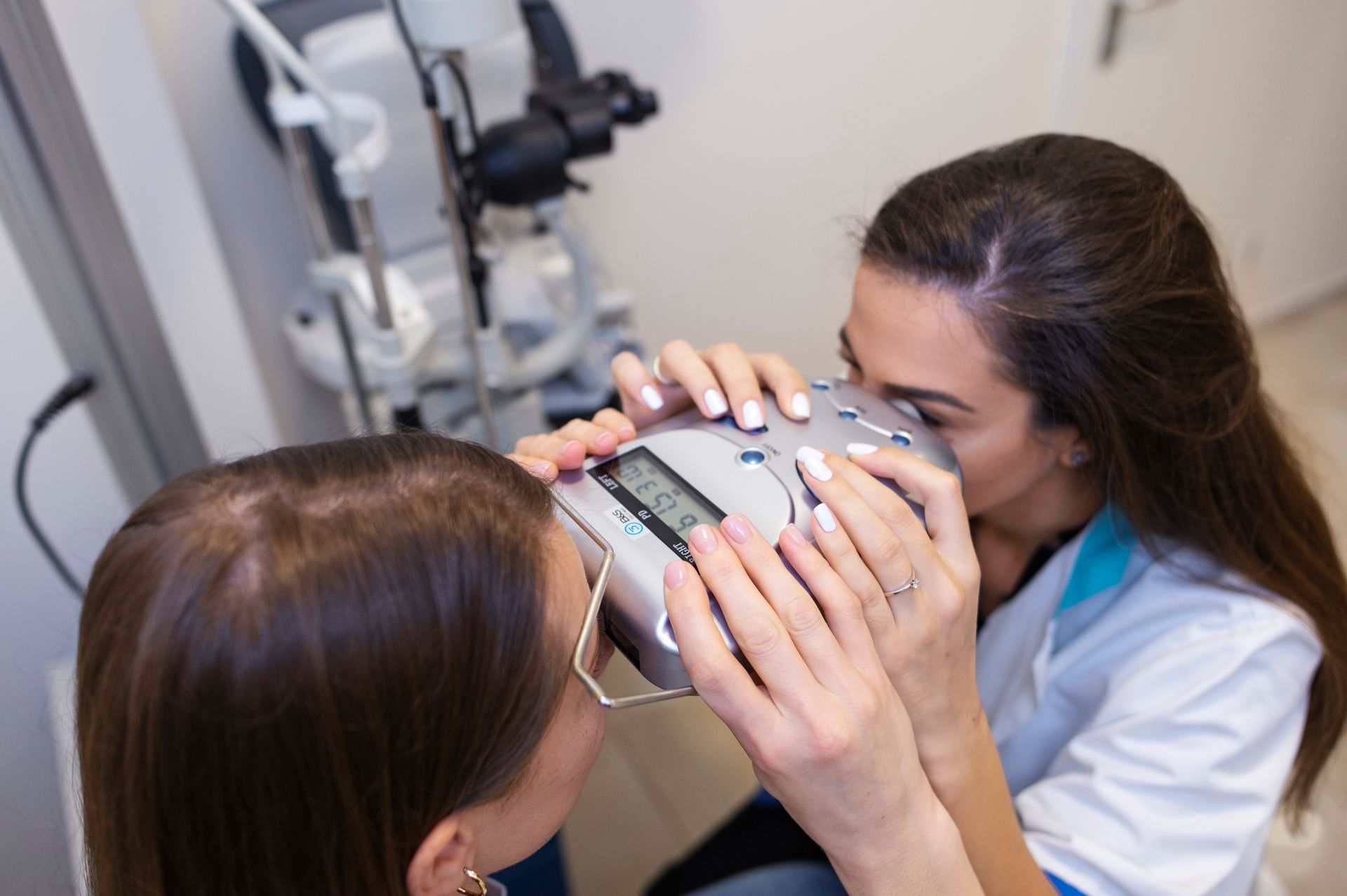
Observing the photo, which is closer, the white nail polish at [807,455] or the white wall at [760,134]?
the white nail polish at [807,455]

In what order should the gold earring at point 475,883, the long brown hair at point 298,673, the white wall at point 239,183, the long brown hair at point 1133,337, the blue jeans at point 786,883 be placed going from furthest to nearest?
the white wall at point 239,183
the blue jeans at point 786,883
the long brown hair at point 1133,337
the gold earring at point 475,883
the long brown hair at point 298,673

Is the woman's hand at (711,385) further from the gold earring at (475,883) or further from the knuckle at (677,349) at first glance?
the gold earring at (475,883)

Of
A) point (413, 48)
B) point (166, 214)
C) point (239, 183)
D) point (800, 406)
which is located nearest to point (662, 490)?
point (800, 406)

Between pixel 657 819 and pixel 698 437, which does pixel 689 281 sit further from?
pixel 698 437

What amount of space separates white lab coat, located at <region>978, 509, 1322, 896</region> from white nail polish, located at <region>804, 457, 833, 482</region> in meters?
0.39

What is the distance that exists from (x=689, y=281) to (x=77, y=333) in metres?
1.05

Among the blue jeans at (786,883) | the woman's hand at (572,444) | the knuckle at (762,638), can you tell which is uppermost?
the woman's hand at (572,444)

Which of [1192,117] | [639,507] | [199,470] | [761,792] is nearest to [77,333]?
[199,470]

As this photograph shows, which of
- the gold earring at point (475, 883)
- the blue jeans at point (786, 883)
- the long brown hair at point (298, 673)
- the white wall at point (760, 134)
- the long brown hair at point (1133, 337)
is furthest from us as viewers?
the white wall at point (760, 134)

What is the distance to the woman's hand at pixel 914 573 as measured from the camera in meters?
0.52

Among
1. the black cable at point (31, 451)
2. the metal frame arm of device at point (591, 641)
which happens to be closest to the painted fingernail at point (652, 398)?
the metal frame arm of device at point (591, 641)

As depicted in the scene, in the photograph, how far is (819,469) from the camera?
0.55 m

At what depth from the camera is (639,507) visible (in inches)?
22.4

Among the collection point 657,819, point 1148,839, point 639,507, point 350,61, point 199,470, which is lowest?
point 657,819
